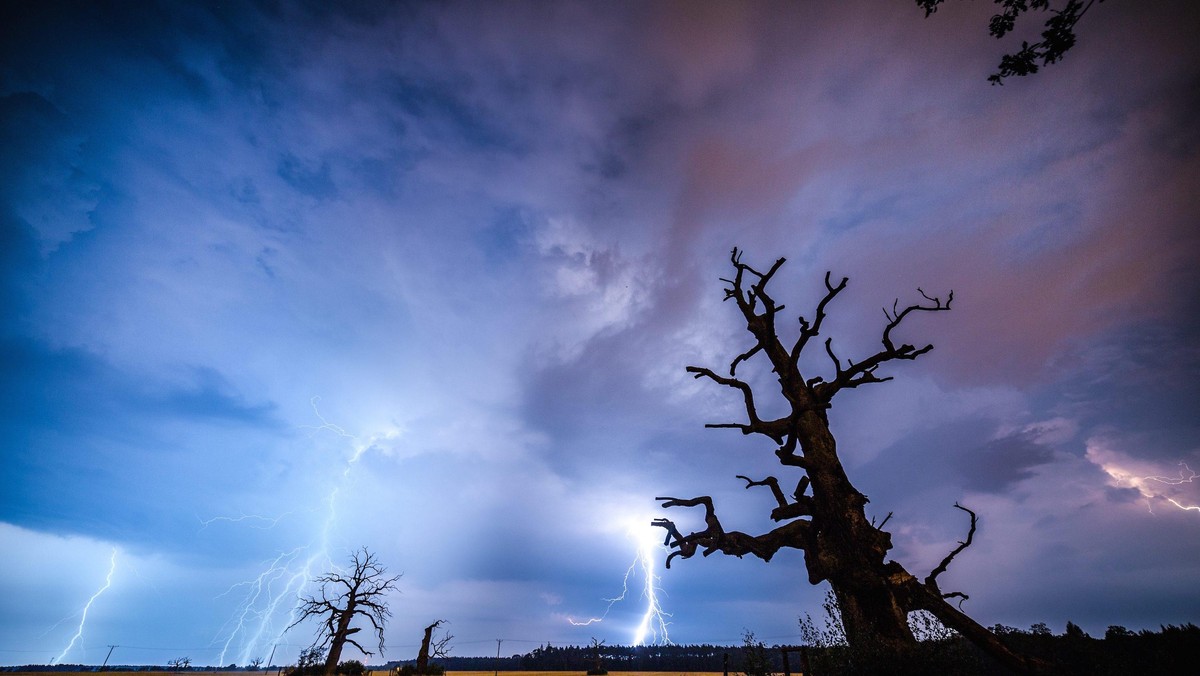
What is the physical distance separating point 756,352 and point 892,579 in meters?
6.18

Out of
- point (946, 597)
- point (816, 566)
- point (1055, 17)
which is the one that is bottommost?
point (946, 597)

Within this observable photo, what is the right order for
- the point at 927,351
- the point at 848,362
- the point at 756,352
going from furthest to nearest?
1. the point at 756,352
2. the point at 848,362
3. the point at 927,351

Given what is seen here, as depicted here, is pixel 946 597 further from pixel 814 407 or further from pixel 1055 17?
pixel 1055 17

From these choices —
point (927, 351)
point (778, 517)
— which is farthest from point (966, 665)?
point (927, 351)

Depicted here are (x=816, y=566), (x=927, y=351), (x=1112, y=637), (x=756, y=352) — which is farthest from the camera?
(x=1112, y=637)

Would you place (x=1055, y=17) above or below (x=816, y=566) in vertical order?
above

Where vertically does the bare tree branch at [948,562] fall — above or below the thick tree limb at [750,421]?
below

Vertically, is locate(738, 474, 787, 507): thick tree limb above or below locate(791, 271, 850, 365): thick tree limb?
below

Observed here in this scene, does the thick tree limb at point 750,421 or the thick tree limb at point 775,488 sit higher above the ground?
the thick tree limb at point 750,421

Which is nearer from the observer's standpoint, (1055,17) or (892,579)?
(1055,17)

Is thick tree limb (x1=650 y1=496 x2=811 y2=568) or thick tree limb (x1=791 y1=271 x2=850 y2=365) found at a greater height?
thick tree limb (x1=791 y1=271 x2=850 y2=365)

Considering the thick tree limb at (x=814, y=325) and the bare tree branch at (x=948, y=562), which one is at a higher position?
the thick tree limb at (x=814, y=325)

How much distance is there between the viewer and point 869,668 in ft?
23.9

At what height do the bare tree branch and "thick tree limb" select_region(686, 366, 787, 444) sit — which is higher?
"thick tree limb" select_region(686, 366, 787, 444)
